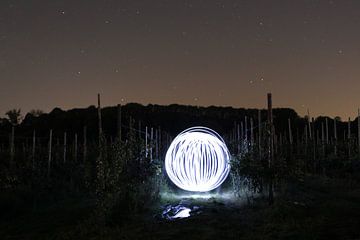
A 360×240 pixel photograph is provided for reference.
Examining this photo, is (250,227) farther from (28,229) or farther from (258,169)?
(28,229)

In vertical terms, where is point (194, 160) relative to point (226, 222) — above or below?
above

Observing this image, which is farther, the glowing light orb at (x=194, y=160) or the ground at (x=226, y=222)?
the glowing light orb at (x=194, y=160)

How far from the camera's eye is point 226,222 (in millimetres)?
10766

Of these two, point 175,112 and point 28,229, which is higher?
point 175,112

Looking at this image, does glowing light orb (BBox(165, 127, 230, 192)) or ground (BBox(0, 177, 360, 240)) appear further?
glowing light orb (BBox(165, 127, 230, 192))

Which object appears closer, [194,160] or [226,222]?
[226,222]

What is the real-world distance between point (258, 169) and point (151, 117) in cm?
4100

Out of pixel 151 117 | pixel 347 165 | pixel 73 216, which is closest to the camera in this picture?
pixel 73 216

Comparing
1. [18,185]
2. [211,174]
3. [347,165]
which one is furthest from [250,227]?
[347,165]

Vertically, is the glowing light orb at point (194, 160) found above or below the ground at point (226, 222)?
above

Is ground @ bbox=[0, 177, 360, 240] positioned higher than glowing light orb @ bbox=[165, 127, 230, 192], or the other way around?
glowing light orb @ bbox=[165, 127, 230, 192]

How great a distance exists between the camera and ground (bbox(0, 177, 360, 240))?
30.5 ft

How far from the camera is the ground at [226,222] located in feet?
30.5

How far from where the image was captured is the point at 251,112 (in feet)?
196
